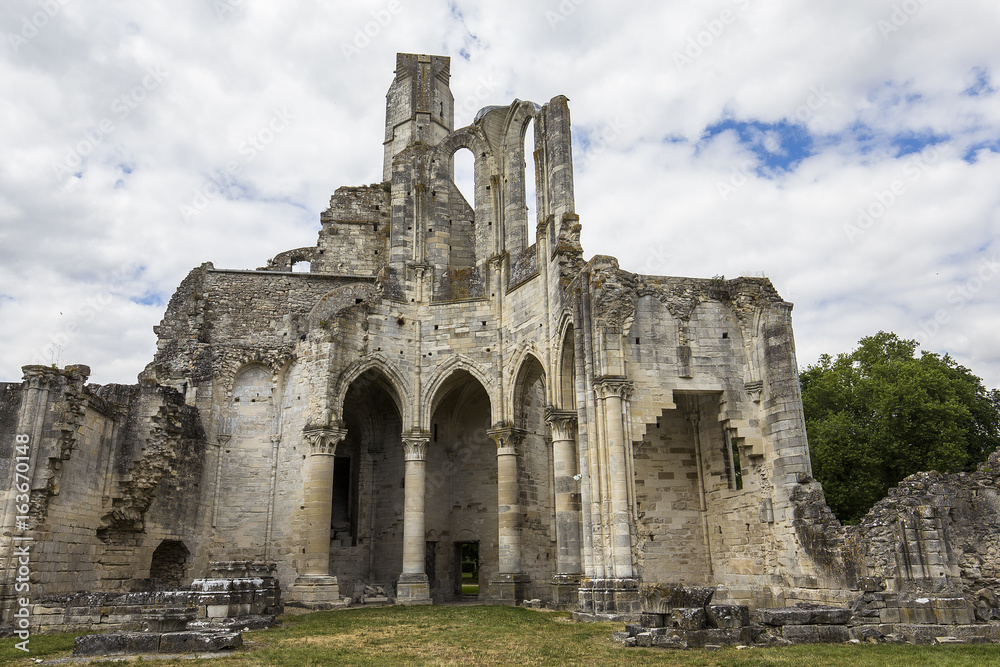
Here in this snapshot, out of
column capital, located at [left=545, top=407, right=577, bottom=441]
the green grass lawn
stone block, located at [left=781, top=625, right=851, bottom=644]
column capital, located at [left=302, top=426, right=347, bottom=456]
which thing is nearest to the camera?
the green grass lawn

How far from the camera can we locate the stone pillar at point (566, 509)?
52.6ft

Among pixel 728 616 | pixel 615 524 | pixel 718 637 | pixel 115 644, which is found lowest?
pixel 718 637

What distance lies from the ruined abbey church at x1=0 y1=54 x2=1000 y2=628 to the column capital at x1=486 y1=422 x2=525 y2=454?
9 cm

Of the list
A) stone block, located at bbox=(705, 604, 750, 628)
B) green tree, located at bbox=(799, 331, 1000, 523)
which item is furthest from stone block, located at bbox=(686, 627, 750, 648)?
green tree, located at bbox=(799, 331, 1000, 523)

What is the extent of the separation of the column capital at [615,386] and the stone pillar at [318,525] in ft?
24.2

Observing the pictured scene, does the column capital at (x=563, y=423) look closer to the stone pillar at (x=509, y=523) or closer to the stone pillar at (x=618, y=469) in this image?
the stone pillar at (x=509, y=523)

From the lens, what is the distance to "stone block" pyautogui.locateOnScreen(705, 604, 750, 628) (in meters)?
9.66

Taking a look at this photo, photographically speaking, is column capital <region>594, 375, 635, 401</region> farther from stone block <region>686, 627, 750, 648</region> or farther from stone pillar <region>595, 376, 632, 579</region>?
stone block <region>686, 627, 750, 648</region>

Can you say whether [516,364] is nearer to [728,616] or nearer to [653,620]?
[653,620]

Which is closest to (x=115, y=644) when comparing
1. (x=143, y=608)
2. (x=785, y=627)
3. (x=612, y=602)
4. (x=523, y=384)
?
(x=143, y=608)

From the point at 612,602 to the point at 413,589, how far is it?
6.60 metres

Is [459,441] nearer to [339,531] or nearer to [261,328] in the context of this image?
[339,531]

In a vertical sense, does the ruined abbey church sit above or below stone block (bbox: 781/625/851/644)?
above

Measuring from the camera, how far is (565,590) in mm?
15992
